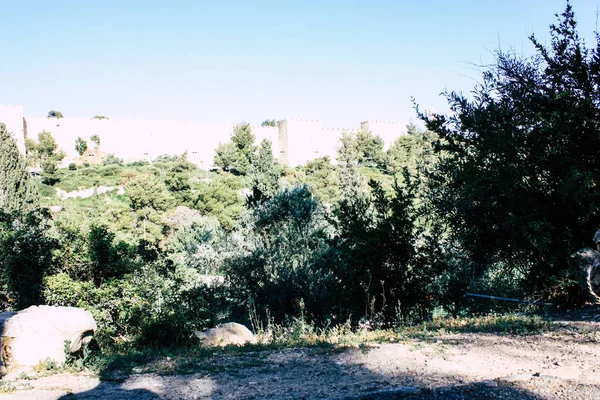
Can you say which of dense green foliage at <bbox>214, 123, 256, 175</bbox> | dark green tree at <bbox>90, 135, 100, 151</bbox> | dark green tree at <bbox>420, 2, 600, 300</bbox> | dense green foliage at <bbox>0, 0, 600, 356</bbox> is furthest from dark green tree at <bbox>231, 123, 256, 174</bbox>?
dark green tree at <bbox>420, 2, 600, 300</bbox>

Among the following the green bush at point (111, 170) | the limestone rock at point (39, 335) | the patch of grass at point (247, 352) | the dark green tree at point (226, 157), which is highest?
the dark green tree at point (226, 157)

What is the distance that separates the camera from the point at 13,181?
24.8 m

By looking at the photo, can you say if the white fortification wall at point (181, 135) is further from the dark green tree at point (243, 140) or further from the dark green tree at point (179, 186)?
the dark green tree at point (179, 186)

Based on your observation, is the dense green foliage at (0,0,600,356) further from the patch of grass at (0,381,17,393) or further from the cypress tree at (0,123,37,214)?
the cypress tree at (0,123,37,214)

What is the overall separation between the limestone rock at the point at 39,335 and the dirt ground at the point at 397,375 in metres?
0.54

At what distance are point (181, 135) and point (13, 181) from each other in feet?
104

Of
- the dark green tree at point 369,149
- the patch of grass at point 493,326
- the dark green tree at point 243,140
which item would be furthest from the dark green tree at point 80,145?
the patch of grass at point 493,326

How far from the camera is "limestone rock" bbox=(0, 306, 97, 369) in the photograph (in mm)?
4859

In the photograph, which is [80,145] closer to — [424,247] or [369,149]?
[369,149]

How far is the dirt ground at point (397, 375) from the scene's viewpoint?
3.23 metres

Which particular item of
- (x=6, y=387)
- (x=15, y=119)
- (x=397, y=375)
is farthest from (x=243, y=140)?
(x=397, y=375)

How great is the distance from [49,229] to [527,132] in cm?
931

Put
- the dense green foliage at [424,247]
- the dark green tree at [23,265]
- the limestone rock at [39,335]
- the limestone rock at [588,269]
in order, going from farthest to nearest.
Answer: the dark green tree at [23,265], the dense green foliage at [424,247], the limestone rock at [588,269], the limestone rock at [39,335]

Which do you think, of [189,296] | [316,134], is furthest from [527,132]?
[316,134]
